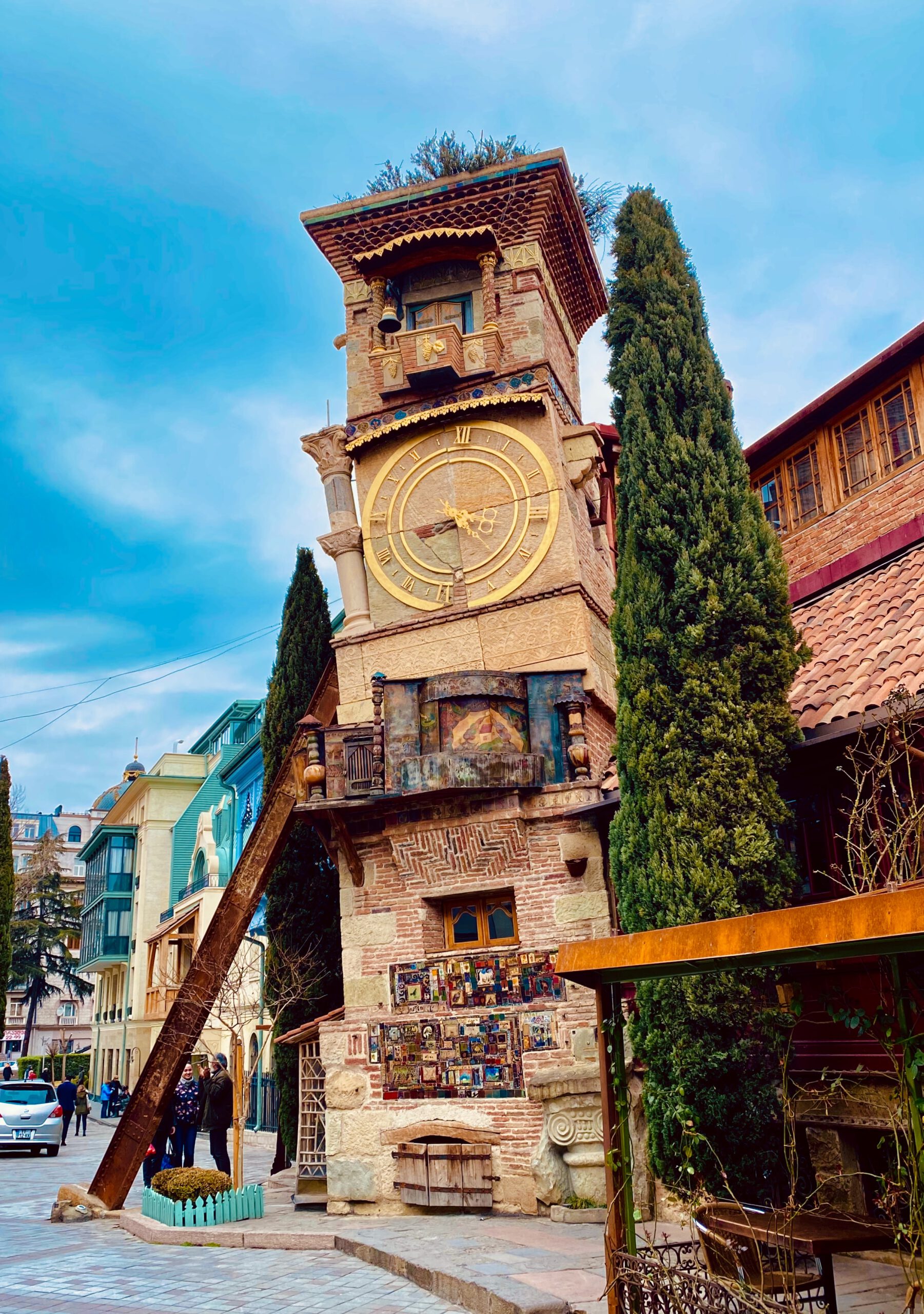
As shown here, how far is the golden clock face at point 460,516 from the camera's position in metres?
14.3

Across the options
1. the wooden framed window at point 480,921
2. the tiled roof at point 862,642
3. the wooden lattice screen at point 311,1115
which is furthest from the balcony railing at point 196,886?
the tiled roof at point 862,642

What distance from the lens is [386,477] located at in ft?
50.2

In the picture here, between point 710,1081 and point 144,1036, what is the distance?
108ft

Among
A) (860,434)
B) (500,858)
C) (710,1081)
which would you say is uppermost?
(860,434)

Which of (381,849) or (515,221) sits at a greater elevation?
(515,221)

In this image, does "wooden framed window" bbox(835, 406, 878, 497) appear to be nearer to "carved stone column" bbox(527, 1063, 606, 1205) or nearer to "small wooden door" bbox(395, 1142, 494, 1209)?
"carved stone column" bbox(527, 1063, 606, 1205)

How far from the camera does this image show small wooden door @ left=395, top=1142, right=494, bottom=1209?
11750mm

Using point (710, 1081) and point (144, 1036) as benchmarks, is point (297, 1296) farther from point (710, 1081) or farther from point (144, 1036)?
point (144, 1036)

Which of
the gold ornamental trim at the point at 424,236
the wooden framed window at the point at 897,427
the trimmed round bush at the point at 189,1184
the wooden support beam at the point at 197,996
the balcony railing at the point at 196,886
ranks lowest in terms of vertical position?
the trimmed round bush at the point at 189,1184

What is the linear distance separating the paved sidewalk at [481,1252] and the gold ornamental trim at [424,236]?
39.3 feet

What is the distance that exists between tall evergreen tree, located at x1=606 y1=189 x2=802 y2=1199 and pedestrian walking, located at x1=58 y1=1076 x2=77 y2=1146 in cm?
1739

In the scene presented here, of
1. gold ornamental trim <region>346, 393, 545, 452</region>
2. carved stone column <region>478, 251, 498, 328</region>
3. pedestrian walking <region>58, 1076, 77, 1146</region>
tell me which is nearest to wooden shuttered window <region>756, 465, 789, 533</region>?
gold ornamental trim <region>346, 393, 545, 452</region>

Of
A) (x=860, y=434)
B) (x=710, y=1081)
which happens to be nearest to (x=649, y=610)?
(x=710, y=1081)

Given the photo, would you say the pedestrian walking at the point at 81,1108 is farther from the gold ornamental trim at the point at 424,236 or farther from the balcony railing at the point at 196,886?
the gold ornamental trim at the point at 424,236
